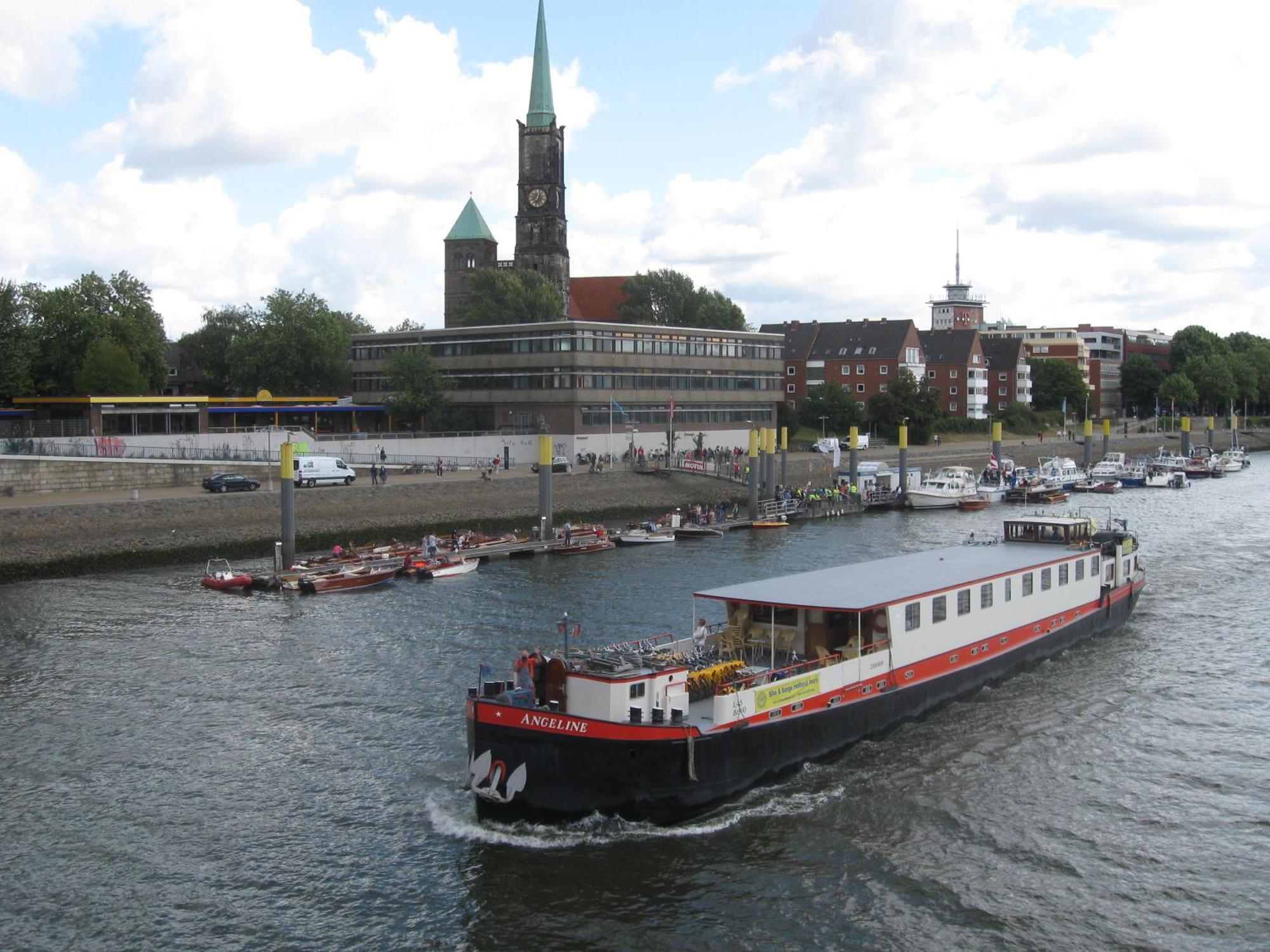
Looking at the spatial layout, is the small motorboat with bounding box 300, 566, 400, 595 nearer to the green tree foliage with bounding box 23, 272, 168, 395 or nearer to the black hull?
the black hull

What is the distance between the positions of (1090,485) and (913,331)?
48750 millimetres

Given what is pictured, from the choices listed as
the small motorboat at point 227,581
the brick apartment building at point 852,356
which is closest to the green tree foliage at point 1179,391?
the brick apartment building at point 852,356

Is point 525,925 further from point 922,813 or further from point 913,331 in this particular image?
point 913,331

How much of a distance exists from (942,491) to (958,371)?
2849 inches

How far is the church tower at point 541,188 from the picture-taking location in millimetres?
146250

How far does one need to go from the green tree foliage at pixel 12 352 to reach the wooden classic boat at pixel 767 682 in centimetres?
7026

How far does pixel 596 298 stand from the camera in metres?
159

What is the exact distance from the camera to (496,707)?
2392cm

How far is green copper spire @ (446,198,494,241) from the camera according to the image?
523ft

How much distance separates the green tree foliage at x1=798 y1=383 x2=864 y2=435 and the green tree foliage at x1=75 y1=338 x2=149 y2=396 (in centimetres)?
6907

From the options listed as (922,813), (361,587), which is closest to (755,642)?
(922,813)

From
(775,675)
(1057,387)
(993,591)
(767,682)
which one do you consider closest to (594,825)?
(767,682)

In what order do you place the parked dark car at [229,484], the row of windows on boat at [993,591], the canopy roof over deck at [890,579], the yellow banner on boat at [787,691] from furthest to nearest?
the parked dark car at [229,484]
the row of windows on boat at [993,591]
the canopy roof over deck at [890,579]
the yellow banner on boat at [787,691]

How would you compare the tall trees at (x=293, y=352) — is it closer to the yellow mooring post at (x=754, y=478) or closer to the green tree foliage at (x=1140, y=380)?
the yellow mooring post at (x=754, y=478)
